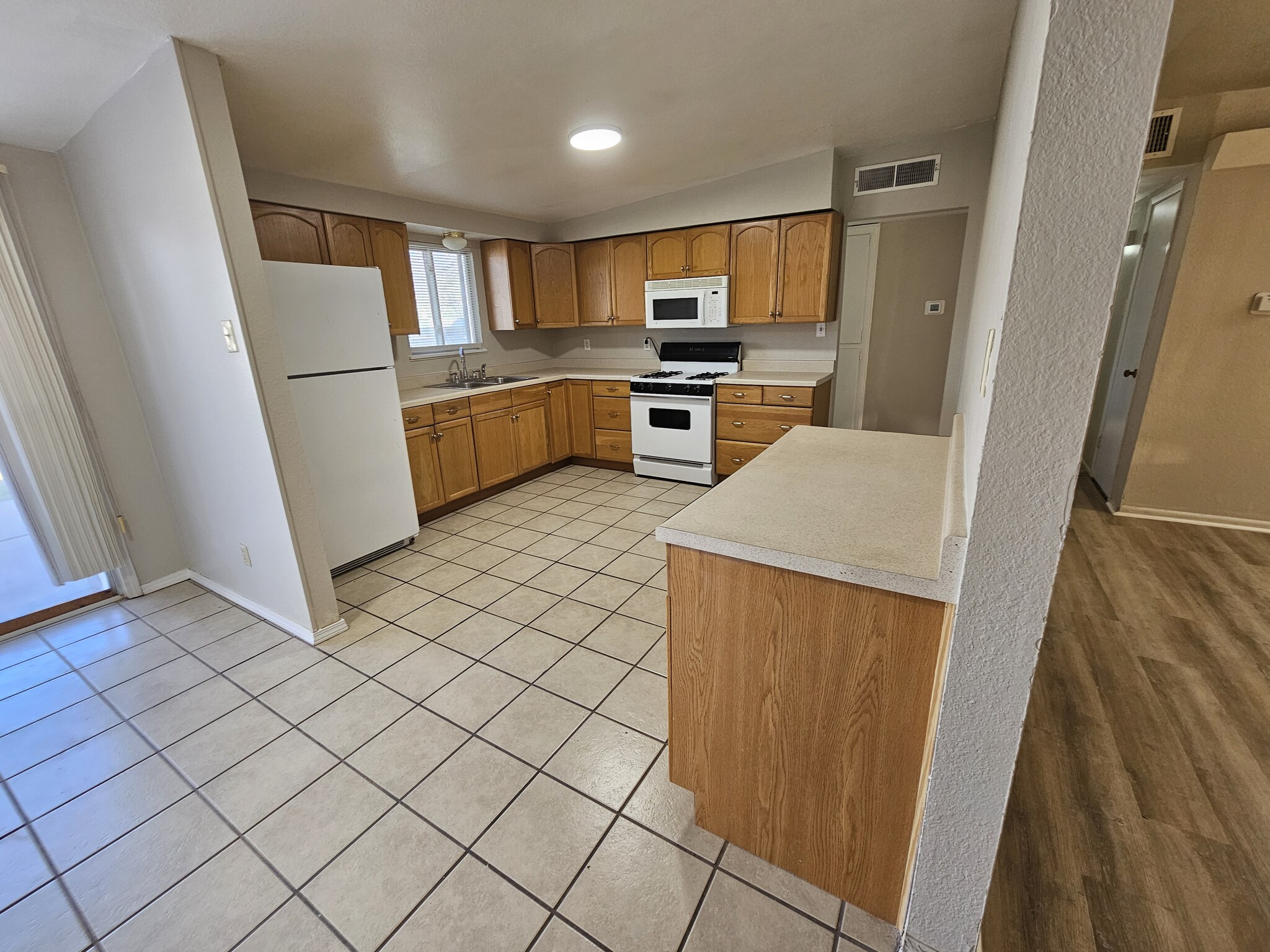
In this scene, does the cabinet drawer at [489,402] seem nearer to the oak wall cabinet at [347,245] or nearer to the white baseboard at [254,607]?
the oak wall cabinet at [347,245]

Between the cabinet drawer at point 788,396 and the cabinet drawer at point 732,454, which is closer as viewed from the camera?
the cabinet drawer at point 788,396

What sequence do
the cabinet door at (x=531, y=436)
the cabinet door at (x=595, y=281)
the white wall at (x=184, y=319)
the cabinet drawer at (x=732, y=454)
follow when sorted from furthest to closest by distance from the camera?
the cabinet door at (x=595, y=281), the cabinet door at (x=531, y=436), the cabinet drawer at (x=732, y=454), the white wall at (x=184, y=319)

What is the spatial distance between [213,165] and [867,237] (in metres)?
3.87

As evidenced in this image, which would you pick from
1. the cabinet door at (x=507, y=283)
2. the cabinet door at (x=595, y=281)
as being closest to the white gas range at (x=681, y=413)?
the cabinet door at (x=595, y=281)

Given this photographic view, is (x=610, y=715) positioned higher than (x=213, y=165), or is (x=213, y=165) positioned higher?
(x=213, y=165)

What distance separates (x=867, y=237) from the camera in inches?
149

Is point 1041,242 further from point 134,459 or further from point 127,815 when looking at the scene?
point 134,459

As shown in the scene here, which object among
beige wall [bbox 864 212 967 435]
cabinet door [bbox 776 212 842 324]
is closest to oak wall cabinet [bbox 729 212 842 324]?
cabinet door [bbox 776 212 842 324]

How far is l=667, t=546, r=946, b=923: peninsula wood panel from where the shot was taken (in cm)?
100

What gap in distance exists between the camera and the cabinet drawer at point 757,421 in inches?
143

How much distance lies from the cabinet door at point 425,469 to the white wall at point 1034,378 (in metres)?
3.14

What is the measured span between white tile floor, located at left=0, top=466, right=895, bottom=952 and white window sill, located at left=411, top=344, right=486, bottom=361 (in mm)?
2155

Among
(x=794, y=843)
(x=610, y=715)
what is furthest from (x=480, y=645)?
(x=794, y=843)

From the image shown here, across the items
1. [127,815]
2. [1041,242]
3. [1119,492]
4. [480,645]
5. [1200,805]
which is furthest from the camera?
[1119,492]
